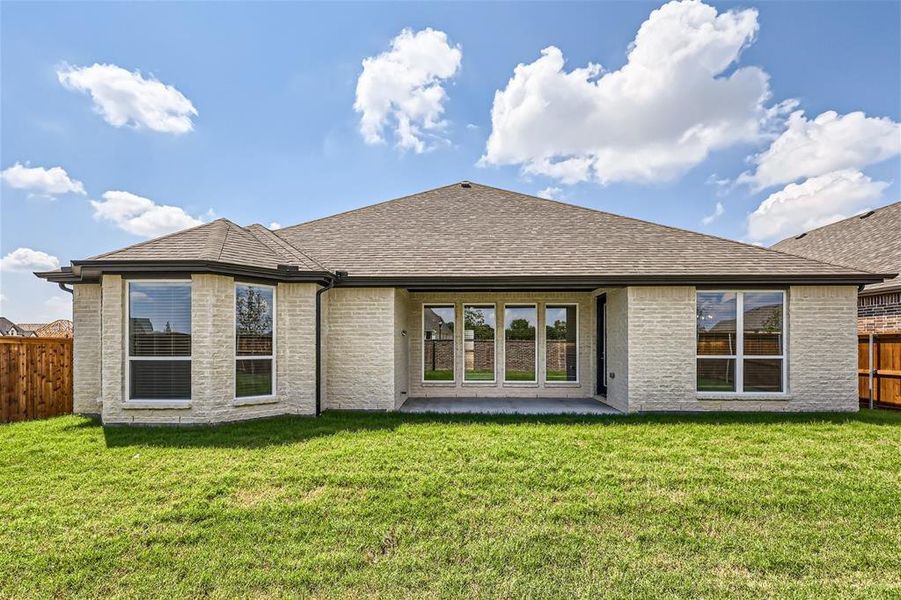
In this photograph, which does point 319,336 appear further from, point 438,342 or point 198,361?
point 438,342

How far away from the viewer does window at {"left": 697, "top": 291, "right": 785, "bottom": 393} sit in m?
8.78

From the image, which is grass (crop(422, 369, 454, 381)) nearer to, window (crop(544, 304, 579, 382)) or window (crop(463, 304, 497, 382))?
window (crop(463, 304, 497, 382))

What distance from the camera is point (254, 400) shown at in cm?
807

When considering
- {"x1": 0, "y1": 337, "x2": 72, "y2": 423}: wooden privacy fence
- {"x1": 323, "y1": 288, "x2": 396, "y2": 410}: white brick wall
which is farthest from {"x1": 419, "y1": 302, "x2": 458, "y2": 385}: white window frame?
{"x1": 0, "y1": 337, "x2": 72, "y2": 423}: wooden privacy fence

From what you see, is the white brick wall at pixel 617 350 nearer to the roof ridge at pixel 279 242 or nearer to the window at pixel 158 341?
the roof ridge at pixel 279 242

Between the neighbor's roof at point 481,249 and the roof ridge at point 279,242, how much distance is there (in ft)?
0.16

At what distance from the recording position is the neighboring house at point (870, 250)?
10398mm

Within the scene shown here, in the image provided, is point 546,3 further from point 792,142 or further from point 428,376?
point 428,376

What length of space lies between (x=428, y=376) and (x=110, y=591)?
27.4ft

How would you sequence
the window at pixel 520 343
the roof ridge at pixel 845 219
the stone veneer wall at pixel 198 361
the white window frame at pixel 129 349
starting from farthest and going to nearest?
the roof ridge at pixel 845 219
the window at pixel 520 343
the white window frame at pixel 129 349
the stone veneer wall at pixel 198 361

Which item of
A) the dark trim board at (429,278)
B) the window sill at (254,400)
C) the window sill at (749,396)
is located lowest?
the window sill at (749,396)

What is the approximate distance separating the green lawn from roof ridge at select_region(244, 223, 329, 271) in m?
4.22

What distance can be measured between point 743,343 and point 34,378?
A: 15584 millimetres

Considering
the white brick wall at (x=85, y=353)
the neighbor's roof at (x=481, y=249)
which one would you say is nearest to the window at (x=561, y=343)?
the neighbor's roof at (x=481, y=249)
